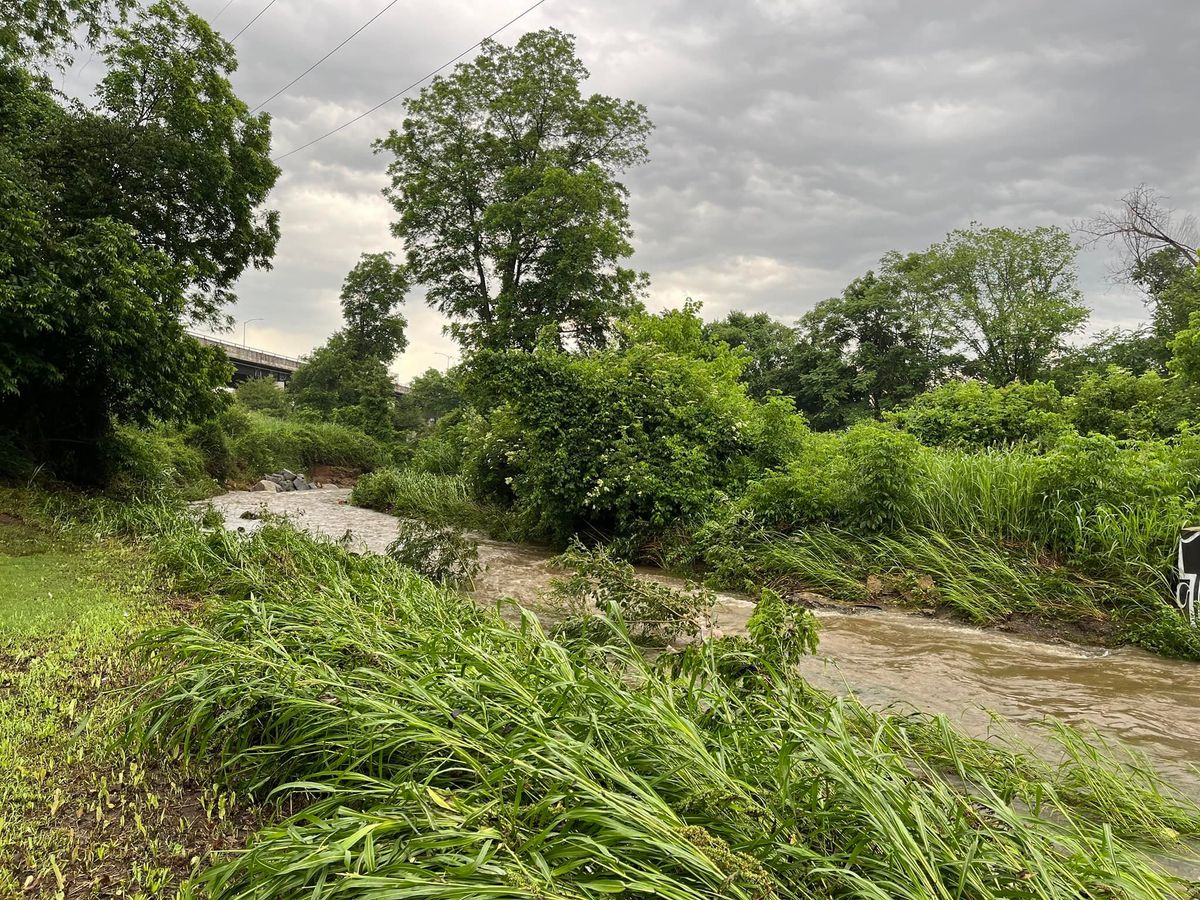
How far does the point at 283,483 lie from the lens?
931 inches

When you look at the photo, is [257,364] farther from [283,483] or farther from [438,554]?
[438,554]

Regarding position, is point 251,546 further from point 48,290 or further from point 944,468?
point 944,468

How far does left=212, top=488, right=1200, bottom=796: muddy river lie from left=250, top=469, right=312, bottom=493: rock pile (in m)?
17.6

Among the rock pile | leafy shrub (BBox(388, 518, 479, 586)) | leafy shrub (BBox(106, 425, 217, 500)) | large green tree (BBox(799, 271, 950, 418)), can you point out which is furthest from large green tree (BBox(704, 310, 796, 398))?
leafy shrub (BBox(388, 518, 479, 586))

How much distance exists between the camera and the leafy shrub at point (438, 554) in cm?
820

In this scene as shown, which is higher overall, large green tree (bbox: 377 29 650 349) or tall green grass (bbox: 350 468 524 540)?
large green tree (bbox: 377 29 650 349)

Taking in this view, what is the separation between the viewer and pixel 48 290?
347 inches

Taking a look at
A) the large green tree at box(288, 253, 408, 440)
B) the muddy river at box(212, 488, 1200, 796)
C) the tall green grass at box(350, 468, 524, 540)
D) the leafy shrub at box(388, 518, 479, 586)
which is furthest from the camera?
the large green tree at box(288, 253, 408, 440)

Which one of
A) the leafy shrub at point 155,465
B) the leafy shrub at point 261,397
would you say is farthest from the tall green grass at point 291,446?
the leafy shrub at point 261,397

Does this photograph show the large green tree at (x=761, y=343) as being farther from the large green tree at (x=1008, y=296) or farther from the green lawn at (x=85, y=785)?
the green lawn at (x=85, y=785)

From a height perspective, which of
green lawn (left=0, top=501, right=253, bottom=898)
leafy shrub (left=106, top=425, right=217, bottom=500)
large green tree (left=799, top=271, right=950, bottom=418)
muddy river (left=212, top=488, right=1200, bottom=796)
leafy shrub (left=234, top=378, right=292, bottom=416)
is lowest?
muddy river (left=212, top=488, right=1200, bottom=796)

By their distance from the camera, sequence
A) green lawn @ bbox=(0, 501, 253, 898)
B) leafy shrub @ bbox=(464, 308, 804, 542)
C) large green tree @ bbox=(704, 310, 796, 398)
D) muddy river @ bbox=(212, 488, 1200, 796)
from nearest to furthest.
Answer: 1. green lawn @ bbox=(0, 501, 253, 898)
2. muddy river @ bbox=(212, 488, 1200, 796)
3. leafy shrub @ bbox=(464, 308, 804, 542)
4. large green tree @ bbox=(704, 310, 796, 398)

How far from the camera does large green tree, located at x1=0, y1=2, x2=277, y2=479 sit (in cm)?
941

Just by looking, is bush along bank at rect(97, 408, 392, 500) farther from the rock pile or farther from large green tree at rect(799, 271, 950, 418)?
large green tree at rect(799, 271, 950, 418)
